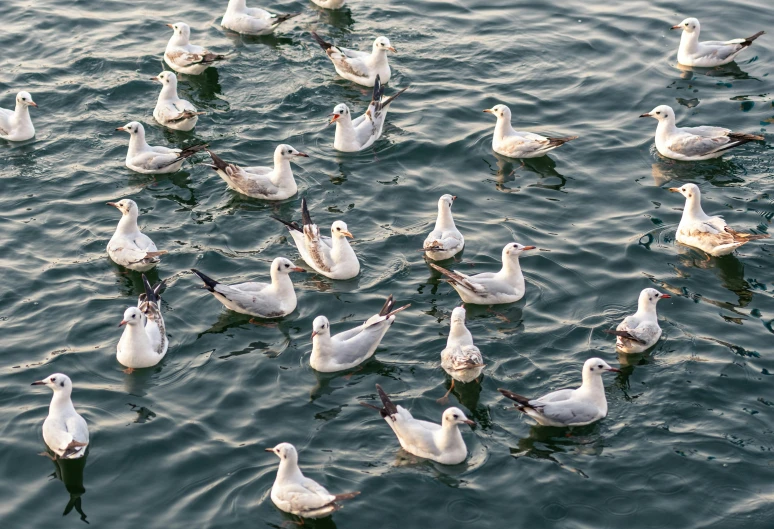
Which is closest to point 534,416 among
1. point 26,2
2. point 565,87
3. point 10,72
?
point 565,87

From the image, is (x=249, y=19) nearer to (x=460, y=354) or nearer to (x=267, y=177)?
(x=267, y=177)

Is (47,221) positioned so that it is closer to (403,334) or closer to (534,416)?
(403,334)

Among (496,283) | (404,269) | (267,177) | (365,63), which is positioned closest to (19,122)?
(267,177)

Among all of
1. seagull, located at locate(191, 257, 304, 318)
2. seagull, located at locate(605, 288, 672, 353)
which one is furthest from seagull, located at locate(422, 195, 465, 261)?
seagull, located at locate(605, 288, 672, 353)

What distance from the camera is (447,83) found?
23.4m

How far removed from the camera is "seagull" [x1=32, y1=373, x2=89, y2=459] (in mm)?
13672

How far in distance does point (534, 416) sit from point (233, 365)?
4.51m

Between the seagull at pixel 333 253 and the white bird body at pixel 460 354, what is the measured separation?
8.91 ft

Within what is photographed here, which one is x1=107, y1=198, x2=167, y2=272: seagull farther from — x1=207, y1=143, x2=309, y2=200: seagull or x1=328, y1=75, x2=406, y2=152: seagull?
x1=328, y1=75, x2=406, y2=152: seagull

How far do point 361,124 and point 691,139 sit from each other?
6457mm

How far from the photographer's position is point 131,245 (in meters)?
17.5

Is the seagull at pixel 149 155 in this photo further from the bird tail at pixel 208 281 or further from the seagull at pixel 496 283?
the seagull at pixel 496 283

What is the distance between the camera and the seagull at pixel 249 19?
2479cm

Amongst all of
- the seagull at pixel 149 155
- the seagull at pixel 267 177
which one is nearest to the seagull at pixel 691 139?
the seagull at pixel 267 177
